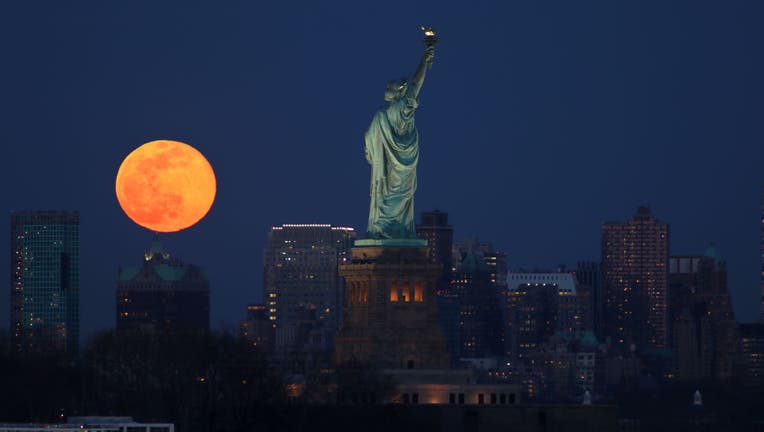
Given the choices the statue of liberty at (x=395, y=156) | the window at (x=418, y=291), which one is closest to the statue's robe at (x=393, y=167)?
the statue of liberty at (x=395, y=156)

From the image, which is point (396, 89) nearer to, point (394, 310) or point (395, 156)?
point (395, 156)

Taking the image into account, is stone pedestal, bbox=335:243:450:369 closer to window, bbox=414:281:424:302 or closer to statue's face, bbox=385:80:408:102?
window, bbox=414:281:424:302

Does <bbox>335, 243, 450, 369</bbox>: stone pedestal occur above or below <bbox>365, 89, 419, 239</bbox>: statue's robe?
below

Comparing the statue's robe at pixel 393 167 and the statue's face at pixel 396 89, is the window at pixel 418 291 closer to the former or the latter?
the statue's robe at pixel 393 167

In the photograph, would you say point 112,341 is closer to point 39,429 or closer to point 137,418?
point 137,418

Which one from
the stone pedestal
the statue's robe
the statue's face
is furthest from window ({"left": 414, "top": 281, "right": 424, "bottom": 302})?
the statue's face
